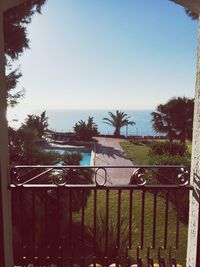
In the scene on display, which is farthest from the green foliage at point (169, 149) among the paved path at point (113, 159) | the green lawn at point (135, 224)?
the green lawn at point (135, 224)

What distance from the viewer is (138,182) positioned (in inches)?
125

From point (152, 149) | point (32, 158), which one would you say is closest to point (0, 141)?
point (32, 158)

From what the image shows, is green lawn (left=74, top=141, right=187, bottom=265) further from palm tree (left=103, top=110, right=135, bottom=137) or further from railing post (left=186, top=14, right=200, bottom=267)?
palm tree (left=103, top=110, right=135, bottom=137)

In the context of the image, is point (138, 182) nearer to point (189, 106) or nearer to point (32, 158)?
point (32, 158)

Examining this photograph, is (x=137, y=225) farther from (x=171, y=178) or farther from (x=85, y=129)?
(x=85, y=129)

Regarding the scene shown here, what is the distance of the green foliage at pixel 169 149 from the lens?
16797 mm

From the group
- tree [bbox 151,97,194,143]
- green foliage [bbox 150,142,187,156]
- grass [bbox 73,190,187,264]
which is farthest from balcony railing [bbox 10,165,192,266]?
tree [bbox 151,97,194,143]

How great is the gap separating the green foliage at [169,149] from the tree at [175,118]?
18.1 ft

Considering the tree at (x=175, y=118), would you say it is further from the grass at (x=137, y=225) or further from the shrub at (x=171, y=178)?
the grass at (x=137, y=225)

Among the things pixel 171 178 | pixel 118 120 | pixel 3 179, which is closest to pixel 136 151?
pixel 118 120

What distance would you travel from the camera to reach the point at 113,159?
22.1m

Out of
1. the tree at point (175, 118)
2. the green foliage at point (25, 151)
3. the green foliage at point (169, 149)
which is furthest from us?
the tree at point (175, 118)

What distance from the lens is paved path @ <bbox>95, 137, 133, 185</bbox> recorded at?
1723cm

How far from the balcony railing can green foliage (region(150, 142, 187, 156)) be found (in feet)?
10.7
